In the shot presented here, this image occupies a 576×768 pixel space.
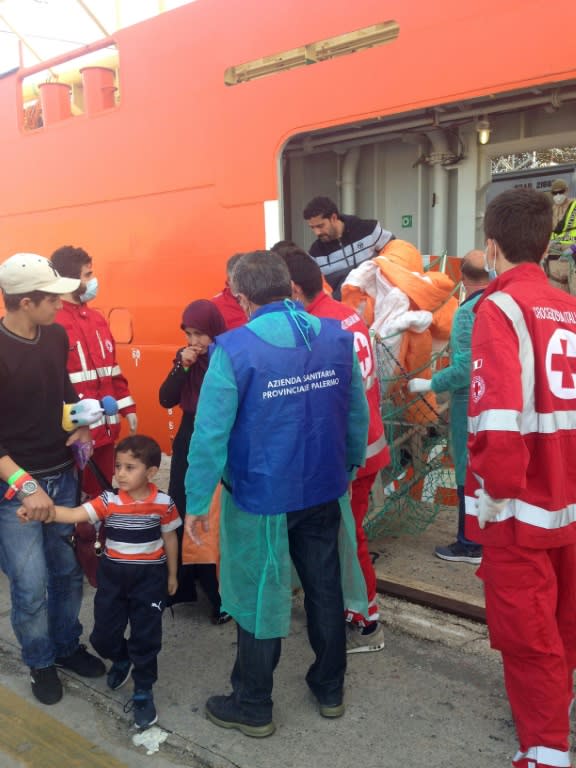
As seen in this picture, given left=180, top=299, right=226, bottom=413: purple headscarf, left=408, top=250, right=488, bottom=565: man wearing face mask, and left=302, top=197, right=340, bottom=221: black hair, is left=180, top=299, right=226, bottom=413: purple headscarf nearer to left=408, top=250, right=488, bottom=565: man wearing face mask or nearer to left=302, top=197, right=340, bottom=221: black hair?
left=408, top=250, right=488, bottom=565: man wearing face mask

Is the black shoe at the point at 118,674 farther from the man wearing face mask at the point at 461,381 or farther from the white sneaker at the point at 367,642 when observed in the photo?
the man wearing face mask at the point at 461,381

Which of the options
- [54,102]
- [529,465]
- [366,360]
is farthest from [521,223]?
[54,102]

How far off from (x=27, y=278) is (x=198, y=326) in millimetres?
748

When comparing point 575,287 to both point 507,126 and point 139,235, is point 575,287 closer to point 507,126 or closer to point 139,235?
point 507,126

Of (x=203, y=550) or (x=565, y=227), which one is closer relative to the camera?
(x=203, y=550)

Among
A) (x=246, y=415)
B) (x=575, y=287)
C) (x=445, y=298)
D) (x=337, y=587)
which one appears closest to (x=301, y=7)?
(x=445, y=298)

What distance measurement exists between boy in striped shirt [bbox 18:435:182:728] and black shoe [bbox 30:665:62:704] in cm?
29

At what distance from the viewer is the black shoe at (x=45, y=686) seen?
2771mm

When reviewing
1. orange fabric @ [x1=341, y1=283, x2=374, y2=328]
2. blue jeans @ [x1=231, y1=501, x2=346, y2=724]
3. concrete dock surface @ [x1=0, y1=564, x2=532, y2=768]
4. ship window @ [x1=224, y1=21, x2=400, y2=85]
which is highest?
ship window @ [x1=224, y1=21, x2=400, y2=85]

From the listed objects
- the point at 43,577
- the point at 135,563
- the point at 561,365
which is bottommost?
the point at 43,577

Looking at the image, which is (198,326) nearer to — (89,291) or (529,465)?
(89,291)

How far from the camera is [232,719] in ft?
8.36

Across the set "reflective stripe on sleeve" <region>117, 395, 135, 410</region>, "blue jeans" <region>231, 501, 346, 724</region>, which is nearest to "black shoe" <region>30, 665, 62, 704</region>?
"blue jeans" <region>231, 501, 346, 724</region>

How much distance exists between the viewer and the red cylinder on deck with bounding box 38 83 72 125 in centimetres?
625
